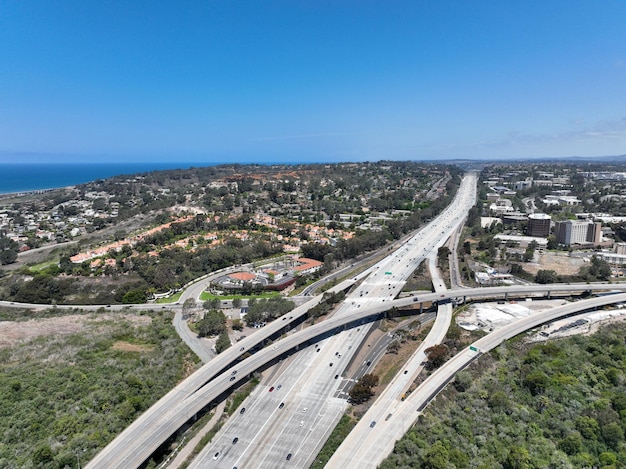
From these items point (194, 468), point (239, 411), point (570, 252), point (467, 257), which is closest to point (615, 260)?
point (570, 252)

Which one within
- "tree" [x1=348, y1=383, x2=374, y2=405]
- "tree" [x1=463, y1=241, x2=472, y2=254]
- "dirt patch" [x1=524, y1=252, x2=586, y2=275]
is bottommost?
"tree" [x1=348, y1=383, x2=374, y2=405]

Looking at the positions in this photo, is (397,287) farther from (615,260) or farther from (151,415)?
(615,260)

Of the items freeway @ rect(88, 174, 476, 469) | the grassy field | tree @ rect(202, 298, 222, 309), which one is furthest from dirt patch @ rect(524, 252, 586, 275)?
the grassy field

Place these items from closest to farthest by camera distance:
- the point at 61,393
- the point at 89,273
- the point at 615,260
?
the point at 61,393 < the point at 89,273 < the point at 615,260

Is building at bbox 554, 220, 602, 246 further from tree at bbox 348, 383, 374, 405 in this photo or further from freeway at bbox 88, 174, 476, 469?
tree at bbox 348, 383, 374, 405

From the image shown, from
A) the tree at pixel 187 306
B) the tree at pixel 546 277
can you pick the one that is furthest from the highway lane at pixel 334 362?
the tree at pixel 187 306

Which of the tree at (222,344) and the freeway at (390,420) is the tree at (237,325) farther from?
the freeway at (390,420)

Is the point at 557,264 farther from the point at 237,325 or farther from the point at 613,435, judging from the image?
the point at 237,325
